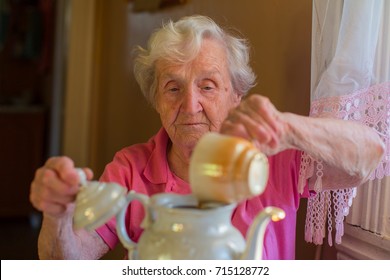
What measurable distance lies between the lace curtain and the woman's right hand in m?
0.57

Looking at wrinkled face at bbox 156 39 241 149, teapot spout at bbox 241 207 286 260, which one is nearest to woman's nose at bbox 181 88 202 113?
wrinkled face at bbox 156 39 241 149

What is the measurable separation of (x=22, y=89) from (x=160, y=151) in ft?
13.2

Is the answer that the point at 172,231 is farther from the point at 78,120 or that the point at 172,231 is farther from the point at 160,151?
the point at 78,120

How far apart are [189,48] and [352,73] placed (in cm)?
40

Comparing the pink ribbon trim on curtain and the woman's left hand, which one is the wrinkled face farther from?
the woman's left hand

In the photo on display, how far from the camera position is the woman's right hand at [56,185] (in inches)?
33.0

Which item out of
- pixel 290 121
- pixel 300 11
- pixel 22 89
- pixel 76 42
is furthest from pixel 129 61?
pixel 22 89

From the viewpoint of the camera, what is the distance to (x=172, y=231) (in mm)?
763

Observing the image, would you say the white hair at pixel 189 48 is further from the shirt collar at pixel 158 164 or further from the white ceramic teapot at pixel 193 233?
the white ceramic teapot at pixel 193 233

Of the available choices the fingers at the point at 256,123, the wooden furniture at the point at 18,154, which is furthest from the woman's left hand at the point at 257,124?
the wooden furniture at the point at 18,154

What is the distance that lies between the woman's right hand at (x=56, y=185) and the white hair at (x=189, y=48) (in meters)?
0.52

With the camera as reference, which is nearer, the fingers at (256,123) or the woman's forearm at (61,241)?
the fingers at (256,123)

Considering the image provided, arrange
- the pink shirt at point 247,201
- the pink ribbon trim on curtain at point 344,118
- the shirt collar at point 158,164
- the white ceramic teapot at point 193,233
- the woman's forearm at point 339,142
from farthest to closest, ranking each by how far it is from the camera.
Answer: the shirt collar at point 158,164
the pink shirt at point 247,201
the pink ribbon trim on curtain at point 344,118
the woman's forearm at point 339,142
the white ceramic teapot at point 193,233

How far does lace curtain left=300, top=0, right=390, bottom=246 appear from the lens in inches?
43.5
